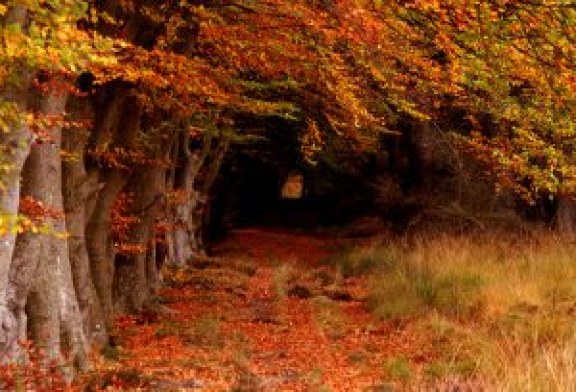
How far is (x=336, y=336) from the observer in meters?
13.3

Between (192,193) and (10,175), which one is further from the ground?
(10,175)

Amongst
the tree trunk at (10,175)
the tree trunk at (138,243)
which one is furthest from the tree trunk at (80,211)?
the tree trunk at (138,243)

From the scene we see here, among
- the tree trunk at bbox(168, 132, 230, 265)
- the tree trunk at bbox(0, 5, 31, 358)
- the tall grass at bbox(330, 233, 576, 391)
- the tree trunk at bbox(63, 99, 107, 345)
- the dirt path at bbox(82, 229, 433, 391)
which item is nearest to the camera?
the tree trunk at bbox(0, 5, 31, 358)

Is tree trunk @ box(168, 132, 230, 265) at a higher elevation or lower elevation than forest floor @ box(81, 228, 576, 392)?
higher

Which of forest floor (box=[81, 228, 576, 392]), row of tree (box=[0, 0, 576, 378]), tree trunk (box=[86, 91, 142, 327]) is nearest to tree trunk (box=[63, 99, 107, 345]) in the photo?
row of tree (box=[0, 0, 576, 378])

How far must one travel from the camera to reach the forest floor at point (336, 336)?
31.7 ft

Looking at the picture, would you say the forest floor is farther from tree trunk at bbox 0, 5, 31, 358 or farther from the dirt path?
tree trunk at bbox 0, 5, 31, 358

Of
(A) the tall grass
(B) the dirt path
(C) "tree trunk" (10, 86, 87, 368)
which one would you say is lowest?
(B) the dirt path

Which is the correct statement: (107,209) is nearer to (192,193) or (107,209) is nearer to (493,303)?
(493,303)

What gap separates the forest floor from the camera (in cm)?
967

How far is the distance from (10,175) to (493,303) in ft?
25.0

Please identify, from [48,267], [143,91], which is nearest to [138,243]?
[143,91]

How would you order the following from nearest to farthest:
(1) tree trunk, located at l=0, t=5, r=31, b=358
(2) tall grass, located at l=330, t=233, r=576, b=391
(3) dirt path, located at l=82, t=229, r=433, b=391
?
1. (1) tree trunk, located at l=0, t=5, r=31, b=358
2. (2) tall grass, located at l=330, t=233, r=576, b=391
3. (3) dirt path, located at l=82, t=229, r=433, b=391

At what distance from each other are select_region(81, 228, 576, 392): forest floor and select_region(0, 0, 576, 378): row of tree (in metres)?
0.87
